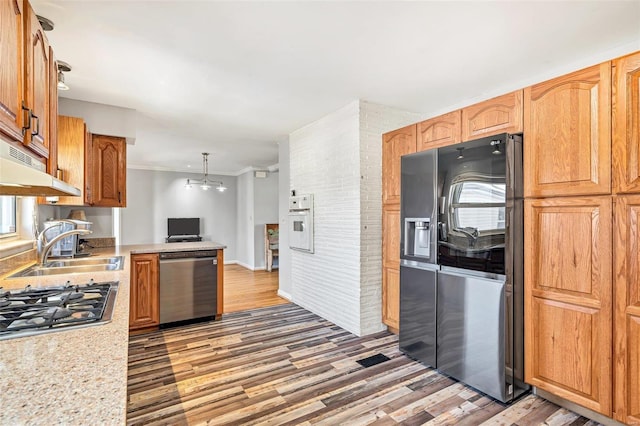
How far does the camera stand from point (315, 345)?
322 cm

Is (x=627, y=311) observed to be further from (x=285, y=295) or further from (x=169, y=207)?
(x=169, y=207)

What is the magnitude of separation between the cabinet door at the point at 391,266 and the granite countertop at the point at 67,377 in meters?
2.55

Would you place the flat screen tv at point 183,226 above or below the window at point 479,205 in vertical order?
below

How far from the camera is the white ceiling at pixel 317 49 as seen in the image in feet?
6.24

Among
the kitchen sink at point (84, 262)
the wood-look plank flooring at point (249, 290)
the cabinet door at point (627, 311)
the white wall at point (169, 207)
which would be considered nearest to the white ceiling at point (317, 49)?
the cabinet door at point (627, 311)

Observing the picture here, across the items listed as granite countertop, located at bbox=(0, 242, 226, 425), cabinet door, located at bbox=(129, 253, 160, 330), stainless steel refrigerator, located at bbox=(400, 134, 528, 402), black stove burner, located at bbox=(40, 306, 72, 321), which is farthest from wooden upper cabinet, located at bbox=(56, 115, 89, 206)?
stainless steel refrigerator, located at bbox=(400, 134, 528, 402)

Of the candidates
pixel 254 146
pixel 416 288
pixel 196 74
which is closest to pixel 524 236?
pixel 416 288

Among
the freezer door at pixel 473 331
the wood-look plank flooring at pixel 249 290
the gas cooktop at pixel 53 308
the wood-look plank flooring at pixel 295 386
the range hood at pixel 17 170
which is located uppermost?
the range hood at pixel 17 170

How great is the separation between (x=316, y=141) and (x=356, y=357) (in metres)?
2.56

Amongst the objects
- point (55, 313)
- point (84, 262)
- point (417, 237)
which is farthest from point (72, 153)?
point (417, 237)

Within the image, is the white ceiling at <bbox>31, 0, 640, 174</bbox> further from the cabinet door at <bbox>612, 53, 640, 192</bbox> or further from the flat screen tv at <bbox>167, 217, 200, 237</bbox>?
the flat screen tv at <bbox>167, 217, 200, 237</bbox>

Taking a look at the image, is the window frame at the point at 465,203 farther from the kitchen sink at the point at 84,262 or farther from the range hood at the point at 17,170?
the kitchen sink at the point at 84,262

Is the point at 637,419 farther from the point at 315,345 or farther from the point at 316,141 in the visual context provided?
the point at 316,141

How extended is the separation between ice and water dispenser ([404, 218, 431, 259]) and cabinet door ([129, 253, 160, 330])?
2745 millimetres
